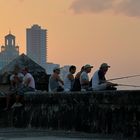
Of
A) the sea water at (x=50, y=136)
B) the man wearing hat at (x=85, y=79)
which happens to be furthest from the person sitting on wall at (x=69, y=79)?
the sea water at (x=50, y=136)

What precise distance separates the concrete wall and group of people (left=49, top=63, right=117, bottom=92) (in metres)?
0.91

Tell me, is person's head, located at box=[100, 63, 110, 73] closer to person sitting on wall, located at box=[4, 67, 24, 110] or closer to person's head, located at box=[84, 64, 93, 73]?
person's head, located at box=[84, 64, 93, 73]

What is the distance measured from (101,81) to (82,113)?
141 centimetres

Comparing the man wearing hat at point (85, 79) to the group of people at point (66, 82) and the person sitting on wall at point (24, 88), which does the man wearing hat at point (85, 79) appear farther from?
the person sitting on wall at point (24, 88)

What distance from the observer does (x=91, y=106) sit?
47.8 ft

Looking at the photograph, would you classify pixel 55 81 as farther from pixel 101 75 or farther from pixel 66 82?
pixel 101 75

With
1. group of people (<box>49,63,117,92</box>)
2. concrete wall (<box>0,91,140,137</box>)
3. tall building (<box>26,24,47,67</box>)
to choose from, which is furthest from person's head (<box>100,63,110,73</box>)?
tall building (<box>26,24,47,67</box>)

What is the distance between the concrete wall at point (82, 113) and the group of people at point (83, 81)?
3.00ft

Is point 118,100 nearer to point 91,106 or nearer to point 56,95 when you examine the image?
point 91,106

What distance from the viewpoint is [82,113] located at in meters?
14.9

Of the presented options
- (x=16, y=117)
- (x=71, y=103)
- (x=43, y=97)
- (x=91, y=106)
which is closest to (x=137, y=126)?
(x=91, y=106)

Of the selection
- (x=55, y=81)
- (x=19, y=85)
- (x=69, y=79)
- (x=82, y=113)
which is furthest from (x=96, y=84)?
(x=19, y=85)

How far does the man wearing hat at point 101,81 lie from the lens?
614 inches

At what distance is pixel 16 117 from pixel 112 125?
4.63 metres
